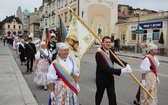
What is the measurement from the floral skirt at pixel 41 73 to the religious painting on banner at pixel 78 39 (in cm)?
181

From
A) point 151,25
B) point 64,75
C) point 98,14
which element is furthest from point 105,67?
point 98,14

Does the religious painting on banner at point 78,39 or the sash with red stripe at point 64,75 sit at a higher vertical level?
the religious painting on banner at point 78,39

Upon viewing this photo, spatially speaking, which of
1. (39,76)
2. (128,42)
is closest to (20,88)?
(39,76)

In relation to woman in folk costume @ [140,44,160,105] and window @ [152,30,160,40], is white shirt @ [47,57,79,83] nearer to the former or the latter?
woman in folk costume @ [140,44,160,105]

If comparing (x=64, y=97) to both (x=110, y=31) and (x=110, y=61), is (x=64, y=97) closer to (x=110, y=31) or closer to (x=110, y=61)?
(x=110, y=61)

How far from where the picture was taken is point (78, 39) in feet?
19.6

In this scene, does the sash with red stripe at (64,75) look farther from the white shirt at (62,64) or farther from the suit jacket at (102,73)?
the suit jacket at (102,73)

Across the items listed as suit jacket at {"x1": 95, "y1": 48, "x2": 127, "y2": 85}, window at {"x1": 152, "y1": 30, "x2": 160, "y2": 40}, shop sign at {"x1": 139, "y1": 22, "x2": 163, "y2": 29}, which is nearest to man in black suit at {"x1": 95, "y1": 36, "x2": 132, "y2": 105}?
suit jacket at {"x1": 95, "y1": 48, "x2": 127, "y2": 85}

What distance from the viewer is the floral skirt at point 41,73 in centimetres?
738

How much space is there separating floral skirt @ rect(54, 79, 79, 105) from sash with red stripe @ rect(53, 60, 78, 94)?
0.06 meters

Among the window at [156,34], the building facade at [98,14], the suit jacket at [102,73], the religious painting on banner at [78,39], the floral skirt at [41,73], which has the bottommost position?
the floral skirt at [41,73]

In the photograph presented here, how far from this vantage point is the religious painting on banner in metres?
5.71

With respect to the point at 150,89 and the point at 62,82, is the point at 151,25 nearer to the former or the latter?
the point at 150,89

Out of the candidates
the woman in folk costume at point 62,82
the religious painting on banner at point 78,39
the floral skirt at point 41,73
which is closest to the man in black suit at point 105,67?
the woman in folk costume at point 62,82
